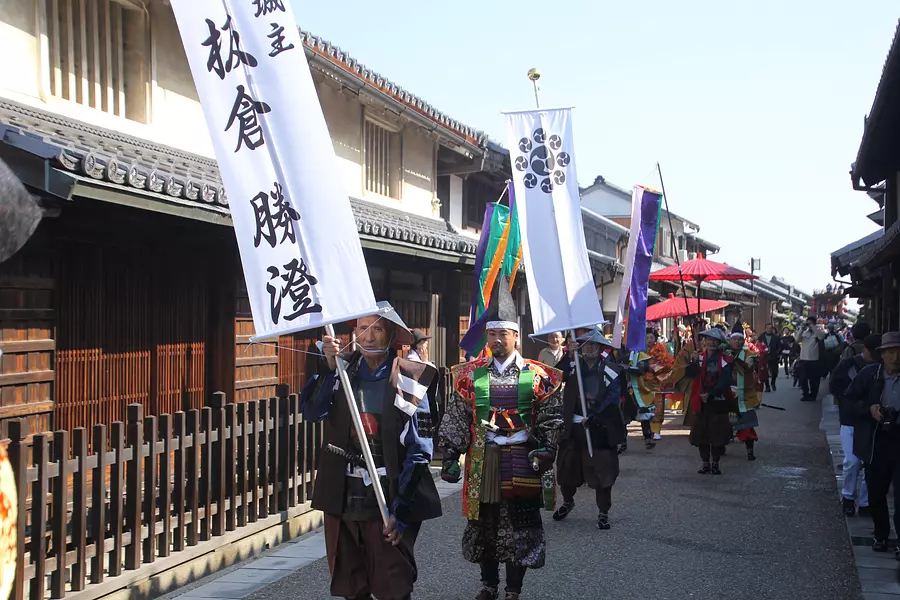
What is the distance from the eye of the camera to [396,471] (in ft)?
17.1

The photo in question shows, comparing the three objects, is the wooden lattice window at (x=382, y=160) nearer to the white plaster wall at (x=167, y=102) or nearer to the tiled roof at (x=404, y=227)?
the white plaster wall at (x=167, y=102)

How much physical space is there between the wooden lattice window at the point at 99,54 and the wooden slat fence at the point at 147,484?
3395mm

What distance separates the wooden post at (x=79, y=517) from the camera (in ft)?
19.0

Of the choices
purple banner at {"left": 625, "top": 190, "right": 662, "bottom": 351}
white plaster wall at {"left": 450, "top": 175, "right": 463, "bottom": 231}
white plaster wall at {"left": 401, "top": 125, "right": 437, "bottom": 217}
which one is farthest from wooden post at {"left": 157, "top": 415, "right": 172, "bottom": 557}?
white plaster wall at {"left": 450, "top": 175, "right": 463, "bottom": 231}

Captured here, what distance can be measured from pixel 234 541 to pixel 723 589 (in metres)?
3.99

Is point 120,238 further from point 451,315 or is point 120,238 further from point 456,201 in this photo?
point 456,201

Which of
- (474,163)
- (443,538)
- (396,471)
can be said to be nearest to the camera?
(396,471)

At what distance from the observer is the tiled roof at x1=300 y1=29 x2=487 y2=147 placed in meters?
11.9

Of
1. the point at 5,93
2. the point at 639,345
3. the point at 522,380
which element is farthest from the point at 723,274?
the point at 5,93

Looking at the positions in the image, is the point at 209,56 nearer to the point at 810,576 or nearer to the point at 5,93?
the point at 5,93

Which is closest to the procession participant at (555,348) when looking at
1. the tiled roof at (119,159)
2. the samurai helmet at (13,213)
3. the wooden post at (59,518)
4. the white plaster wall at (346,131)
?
the tiled roof at (119,159)

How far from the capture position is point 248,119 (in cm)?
485

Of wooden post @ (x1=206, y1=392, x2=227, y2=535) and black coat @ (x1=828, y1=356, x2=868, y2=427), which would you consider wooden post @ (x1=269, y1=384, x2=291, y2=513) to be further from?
black coat @ (x1=828, y1=356, x2=868, y2=427)

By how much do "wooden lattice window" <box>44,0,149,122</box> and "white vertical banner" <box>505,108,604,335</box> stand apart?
13.3 ft
